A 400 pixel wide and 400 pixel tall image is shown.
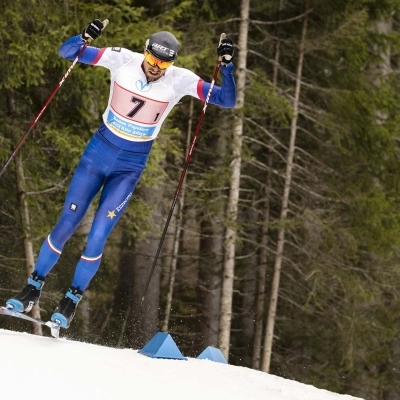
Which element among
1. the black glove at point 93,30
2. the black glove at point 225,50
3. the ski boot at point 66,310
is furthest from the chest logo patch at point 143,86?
the ski boot at point 66,310

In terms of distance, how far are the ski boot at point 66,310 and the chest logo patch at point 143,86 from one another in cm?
167

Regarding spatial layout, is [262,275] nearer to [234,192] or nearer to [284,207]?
[284,207]

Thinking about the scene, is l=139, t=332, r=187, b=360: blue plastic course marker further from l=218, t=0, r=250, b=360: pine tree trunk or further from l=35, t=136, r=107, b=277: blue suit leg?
l=218, t=0, r=250, b=360: pine tree trunk

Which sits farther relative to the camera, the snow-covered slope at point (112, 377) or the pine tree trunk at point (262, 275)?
the pine tree trunk at point (262, 275)

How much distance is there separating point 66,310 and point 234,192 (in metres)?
7.92

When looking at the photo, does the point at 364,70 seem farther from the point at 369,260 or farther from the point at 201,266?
the point at 201,266

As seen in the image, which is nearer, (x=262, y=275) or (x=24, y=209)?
(x=24, y=209)

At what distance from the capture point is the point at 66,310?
22.0 feet

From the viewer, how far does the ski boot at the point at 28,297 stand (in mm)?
6621

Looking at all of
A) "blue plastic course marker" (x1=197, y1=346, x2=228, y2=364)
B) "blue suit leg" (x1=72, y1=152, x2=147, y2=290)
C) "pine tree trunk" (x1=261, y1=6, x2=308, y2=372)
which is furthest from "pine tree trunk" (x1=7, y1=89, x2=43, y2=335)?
"pine tree trunk" (x1=261, y1=6, x2=308, y2=372)

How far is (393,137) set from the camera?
1641cm

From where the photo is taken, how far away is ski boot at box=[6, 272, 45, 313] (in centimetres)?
662

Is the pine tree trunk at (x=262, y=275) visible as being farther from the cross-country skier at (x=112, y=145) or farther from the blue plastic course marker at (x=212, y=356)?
the cross-country skier at (x=112, y=145)

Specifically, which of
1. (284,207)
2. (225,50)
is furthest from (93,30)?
(284,207)
